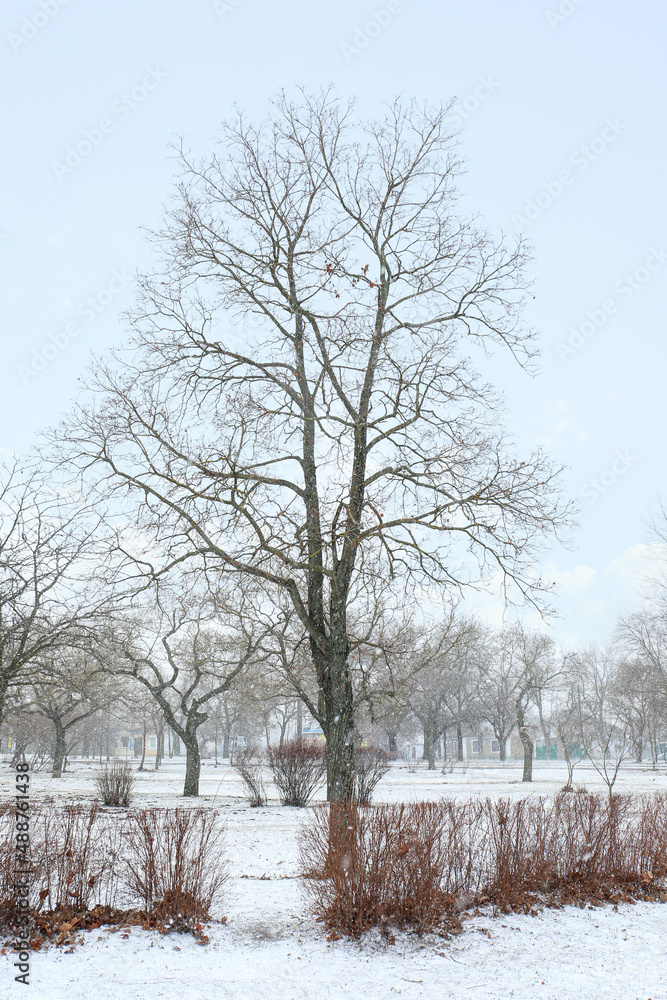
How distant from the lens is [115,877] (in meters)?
6.02

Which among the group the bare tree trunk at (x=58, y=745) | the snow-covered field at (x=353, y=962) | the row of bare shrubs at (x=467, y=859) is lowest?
the bare tree trunk at (x=58, y=745)

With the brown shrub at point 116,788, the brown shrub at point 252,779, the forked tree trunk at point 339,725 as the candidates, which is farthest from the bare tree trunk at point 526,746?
the forked tree trunk at point 339,725

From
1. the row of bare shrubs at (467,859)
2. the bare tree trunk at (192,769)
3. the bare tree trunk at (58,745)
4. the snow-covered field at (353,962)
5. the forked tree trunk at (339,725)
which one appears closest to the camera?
the snow-covered field at (353,962)

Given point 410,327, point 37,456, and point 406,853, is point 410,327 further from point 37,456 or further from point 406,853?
point 406,853

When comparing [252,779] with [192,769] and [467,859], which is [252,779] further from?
[467,859]

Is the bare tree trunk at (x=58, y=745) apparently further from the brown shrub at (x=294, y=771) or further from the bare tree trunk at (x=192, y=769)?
the brown shrub at (x=294, y=771)

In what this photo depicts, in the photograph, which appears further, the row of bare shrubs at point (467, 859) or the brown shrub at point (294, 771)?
the brown shrub at point (294, 771)

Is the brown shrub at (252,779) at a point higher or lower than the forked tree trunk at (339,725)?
lower

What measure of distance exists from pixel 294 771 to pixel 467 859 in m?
12.3

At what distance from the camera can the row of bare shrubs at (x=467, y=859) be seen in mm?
5934

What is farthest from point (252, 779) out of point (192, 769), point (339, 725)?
point (339, 725)

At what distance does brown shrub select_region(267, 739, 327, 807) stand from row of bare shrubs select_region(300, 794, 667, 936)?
431 inches

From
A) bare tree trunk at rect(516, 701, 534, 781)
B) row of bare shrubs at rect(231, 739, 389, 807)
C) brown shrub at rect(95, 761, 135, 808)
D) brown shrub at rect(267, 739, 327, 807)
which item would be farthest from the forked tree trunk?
bare tree trunk at rect(516, 701, 534, 781)

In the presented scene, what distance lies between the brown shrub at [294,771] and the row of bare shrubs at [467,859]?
11.0 metres
